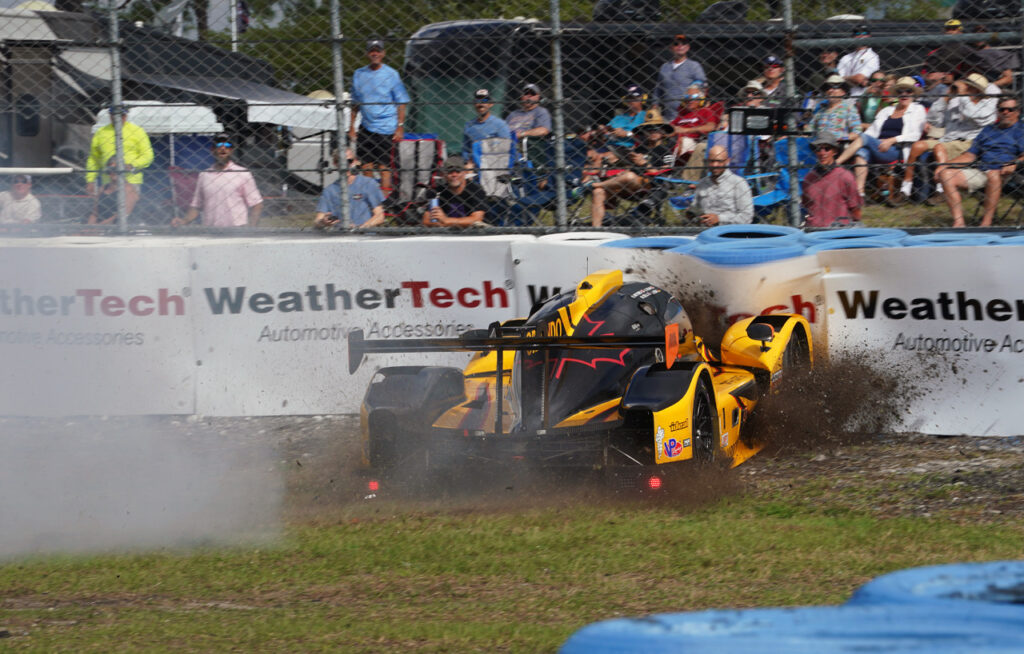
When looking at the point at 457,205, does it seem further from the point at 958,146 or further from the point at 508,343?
the point at 958,146

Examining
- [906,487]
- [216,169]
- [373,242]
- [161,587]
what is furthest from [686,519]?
[216,169]

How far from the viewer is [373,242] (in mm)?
8805

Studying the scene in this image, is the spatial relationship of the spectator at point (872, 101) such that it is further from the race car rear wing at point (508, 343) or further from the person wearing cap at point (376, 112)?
the person wearing cap at point (376, 112)

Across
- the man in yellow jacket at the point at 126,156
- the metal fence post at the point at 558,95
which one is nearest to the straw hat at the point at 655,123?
the metal fence post at the point at 558,95

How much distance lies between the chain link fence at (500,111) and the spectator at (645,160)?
1cm

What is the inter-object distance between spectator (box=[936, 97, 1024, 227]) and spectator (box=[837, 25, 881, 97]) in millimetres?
822

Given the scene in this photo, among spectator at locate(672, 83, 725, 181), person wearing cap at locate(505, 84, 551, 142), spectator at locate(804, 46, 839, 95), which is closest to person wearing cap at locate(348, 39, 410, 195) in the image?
person wearing cap at locate(505, 84, 551, 142)

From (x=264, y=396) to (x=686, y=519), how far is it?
3.92 meters

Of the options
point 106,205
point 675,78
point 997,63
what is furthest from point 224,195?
point 997,63

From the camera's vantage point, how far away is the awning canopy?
8633mm

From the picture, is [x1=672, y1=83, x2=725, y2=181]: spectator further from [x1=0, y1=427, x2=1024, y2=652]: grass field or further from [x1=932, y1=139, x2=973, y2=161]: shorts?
[x1=0, y1=427, x2=1024, y2=652]: grass field

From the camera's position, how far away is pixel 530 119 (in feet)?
28.5

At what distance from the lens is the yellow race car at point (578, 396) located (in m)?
6.45

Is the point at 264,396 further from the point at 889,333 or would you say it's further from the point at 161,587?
the point at 889,333
